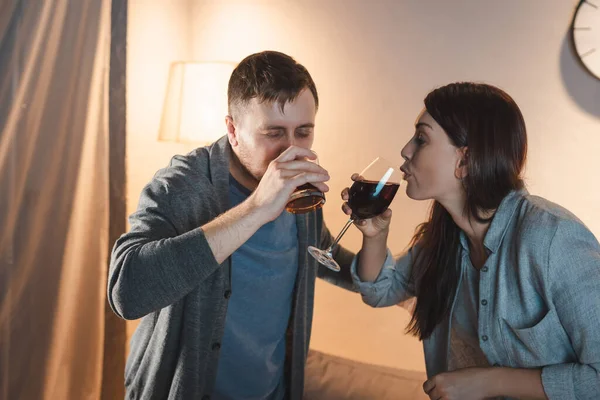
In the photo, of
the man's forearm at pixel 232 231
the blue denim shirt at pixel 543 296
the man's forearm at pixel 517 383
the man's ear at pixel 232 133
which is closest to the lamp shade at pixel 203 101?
the man's ear at pixel 232 133

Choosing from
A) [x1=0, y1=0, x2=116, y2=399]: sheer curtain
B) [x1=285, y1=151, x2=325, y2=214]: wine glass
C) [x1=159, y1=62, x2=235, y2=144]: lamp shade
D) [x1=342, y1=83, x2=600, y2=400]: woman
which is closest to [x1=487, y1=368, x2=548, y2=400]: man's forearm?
[x1=342, y1=83, x2=600, y2=400]: woman

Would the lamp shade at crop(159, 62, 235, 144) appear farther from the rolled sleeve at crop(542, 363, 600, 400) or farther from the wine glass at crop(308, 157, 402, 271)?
the rolled sleeve at crop(542, 363, 600, 400)

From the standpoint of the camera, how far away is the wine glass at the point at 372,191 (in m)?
1.29

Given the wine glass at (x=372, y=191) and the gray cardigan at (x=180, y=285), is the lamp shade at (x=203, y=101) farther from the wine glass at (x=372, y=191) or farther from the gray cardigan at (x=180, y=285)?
the wine glass at (x=372, y=191)

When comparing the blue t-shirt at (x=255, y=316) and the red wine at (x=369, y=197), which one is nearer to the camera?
the red wine at (x=369, y=197)

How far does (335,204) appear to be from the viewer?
2744 millimetres

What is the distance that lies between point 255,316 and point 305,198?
0.38 meters

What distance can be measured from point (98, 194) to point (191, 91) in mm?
603

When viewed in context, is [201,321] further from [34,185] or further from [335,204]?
[335,204]

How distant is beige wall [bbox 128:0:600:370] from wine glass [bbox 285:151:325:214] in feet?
4.51

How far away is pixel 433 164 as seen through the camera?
135 cm

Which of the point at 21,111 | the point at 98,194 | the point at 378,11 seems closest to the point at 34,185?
the point at 21,111

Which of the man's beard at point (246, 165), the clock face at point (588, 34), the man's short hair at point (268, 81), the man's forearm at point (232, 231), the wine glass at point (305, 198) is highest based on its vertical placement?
the clock face at point (588, 34)

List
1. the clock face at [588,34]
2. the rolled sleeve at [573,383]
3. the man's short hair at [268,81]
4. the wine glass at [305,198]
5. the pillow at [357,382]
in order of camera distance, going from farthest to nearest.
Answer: the clock face at [588,34], the pillow at [357,382], the man's short hair at [268,81], the wine glass at [305,198], the rolled sleeve at [573,383]
